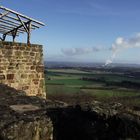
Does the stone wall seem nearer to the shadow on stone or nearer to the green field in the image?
the shadow on stone

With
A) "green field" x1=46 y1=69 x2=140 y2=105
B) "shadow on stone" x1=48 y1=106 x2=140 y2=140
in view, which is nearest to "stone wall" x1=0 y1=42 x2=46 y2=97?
"shadow on stone" x1=48 y1=106 x2=140 y2=140

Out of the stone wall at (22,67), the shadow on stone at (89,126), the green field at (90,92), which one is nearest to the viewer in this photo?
the shadow on stone at (89,126)

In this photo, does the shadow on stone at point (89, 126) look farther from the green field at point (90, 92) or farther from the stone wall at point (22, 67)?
the green field at point (90, 92)

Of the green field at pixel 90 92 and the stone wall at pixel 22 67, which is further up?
the stone wall at pixel 22 67

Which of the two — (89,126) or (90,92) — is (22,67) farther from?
(90,92)

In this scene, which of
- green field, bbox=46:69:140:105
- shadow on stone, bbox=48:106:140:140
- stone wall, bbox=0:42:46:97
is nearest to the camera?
shadow on stone, bbox=48:106:140:140

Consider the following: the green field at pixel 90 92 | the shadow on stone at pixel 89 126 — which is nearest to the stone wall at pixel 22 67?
the shadow on stone at pixel 89 126

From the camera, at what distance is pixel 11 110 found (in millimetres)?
4129

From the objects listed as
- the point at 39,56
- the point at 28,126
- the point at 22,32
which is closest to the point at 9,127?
the point at 28,126

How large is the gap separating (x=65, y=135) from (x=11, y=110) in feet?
3.43

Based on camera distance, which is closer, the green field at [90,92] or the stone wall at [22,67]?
the stone wall at [22,67]

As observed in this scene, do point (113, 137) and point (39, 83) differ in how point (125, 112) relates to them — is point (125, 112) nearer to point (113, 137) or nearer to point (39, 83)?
point (113, 137)

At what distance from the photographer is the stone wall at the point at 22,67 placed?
31.4 ft

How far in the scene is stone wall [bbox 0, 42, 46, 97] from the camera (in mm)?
9586
